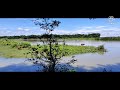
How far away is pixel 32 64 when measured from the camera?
441 cm
